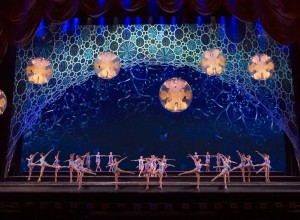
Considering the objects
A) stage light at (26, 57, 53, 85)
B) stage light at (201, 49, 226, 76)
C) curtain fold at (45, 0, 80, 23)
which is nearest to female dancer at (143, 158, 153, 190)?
stage light at (201, 49, 226, 76)

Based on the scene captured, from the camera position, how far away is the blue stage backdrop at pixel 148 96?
6.91m

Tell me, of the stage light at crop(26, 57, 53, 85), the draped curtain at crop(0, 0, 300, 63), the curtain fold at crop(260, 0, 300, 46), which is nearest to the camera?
the curtain fold at crop(260, 0, 300, 46)

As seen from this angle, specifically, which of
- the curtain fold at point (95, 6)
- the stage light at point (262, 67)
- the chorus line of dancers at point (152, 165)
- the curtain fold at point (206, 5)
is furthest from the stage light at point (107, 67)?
the stage light at point (262, 67)

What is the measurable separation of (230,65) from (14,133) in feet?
13.2

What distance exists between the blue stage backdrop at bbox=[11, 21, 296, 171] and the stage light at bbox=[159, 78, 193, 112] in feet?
4.64

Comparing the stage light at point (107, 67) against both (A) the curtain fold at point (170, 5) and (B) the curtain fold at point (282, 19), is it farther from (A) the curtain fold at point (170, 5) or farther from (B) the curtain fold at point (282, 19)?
(B) the curtain fold at point (282, 19)

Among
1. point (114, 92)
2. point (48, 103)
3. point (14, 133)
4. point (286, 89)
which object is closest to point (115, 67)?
point (114, 92)

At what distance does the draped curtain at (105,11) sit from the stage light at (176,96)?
1.15m

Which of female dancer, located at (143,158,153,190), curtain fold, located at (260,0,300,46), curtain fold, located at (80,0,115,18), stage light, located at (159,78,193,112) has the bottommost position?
female dancer, located at (143,158,153,190)

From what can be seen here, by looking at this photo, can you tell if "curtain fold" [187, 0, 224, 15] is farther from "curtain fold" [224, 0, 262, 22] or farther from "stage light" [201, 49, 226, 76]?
"stage light" [201, 49, 226, 76]

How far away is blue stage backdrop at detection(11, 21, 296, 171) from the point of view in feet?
22.7

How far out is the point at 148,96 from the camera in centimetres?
711

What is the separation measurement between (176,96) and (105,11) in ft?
5.50
